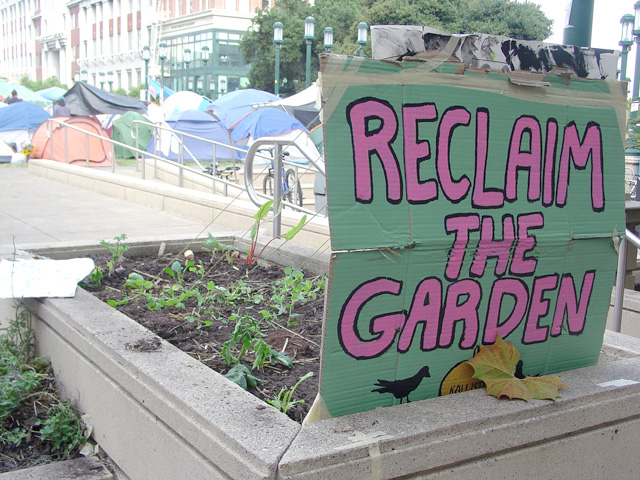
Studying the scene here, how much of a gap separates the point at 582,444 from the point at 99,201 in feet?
30.9

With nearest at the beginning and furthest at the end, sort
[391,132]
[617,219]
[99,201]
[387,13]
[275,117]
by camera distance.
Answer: [391,132]
[617,219]
[99,201]
[275,117]
[387,13]

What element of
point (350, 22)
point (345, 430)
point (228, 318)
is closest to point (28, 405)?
point (228, 318)

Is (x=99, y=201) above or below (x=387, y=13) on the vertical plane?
below

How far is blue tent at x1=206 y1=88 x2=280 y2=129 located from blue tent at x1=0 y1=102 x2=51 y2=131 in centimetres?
720

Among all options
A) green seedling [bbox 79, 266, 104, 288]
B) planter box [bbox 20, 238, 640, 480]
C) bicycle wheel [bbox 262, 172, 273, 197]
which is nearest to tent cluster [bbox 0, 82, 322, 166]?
bicycle wheel [bbox 262, 172, 273, 197]

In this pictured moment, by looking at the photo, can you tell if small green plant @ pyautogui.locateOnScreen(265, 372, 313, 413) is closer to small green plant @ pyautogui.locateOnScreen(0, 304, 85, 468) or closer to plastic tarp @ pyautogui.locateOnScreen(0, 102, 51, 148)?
small green plant @ pyautogui.locateOnScreen(0, 304, 85, 468)

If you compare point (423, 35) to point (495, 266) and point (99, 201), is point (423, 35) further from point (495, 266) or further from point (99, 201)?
point (99, 201)

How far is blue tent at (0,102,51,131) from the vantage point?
23.1 meters

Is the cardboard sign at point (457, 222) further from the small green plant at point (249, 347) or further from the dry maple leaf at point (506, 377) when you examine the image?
the small green plant at point (249, 347)

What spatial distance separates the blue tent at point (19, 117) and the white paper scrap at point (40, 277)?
69.9 ft

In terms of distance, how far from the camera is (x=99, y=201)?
34.6 feet

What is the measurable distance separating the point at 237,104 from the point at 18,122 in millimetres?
8853

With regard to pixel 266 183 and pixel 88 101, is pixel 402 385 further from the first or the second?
pixel 88 101

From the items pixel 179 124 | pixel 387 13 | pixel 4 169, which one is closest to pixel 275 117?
pixel 179 124
